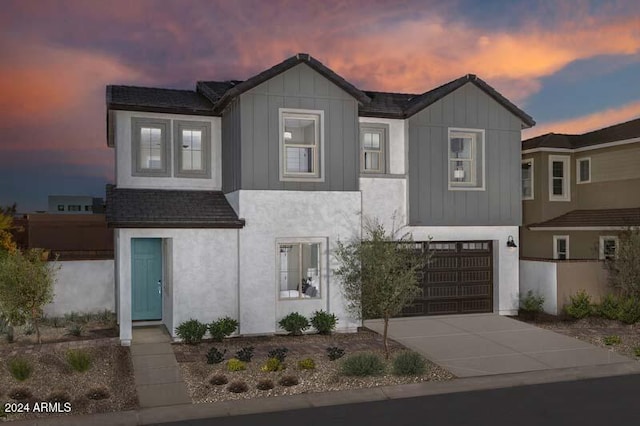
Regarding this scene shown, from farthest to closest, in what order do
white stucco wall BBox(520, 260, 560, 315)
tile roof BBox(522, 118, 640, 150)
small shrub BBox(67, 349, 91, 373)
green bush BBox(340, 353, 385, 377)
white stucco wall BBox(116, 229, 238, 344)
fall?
tile roof BBox(522, 118, 640, 150)
white stucco wall BBox(520, 260, 560, 315)
white stucco wall BBox(116, 229, 238, 344)
green bush BBox(340, 353, 385, 377)
small shrub BBox(67, 349, 91, 373)

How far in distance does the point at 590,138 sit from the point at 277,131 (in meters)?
13.5

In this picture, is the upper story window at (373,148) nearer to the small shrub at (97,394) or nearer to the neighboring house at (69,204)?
the small shrub at (97,394)

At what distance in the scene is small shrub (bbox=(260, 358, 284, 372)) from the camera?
10499 millimetres

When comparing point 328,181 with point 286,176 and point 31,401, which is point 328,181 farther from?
point 31,401

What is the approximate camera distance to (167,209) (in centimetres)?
1372

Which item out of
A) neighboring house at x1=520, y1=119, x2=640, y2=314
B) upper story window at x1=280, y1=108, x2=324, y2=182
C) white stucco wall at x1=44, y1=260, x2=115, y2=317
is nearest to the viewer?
upper story window at x1=280, y1=108, x2=324, y2=182

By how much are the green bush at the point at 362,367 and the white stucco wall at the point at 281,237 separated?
389 centimetres

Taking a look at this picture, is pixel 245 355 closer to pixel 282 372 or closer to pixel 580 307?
pixel 282 372

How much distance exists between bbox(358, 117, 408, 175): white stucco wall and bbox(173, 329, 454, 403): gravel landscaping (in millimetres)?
5311

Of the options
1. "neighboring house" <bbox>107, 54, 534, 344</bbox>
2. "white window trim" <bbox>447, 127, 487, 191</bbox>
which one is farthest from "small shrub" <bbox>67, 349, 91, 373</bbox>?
"white window trim" <bbox>447, 127, 487, 191</bbox>

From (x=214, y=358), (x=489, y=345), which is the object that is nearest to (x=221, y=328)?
(x=214, y=358)

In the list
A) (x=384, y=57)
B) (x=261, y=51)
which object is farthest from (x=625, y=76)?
(x=261, y=51)

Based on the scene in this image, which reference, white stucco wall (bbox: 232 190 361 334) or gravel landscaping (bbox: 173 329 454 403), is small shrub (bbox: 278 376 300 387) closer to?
gravel landscaping (bbox: 173 329 454 403)

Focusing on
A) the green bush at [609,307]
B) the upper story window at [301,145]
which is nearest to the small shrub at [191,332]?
the upper story window at [301,145]
